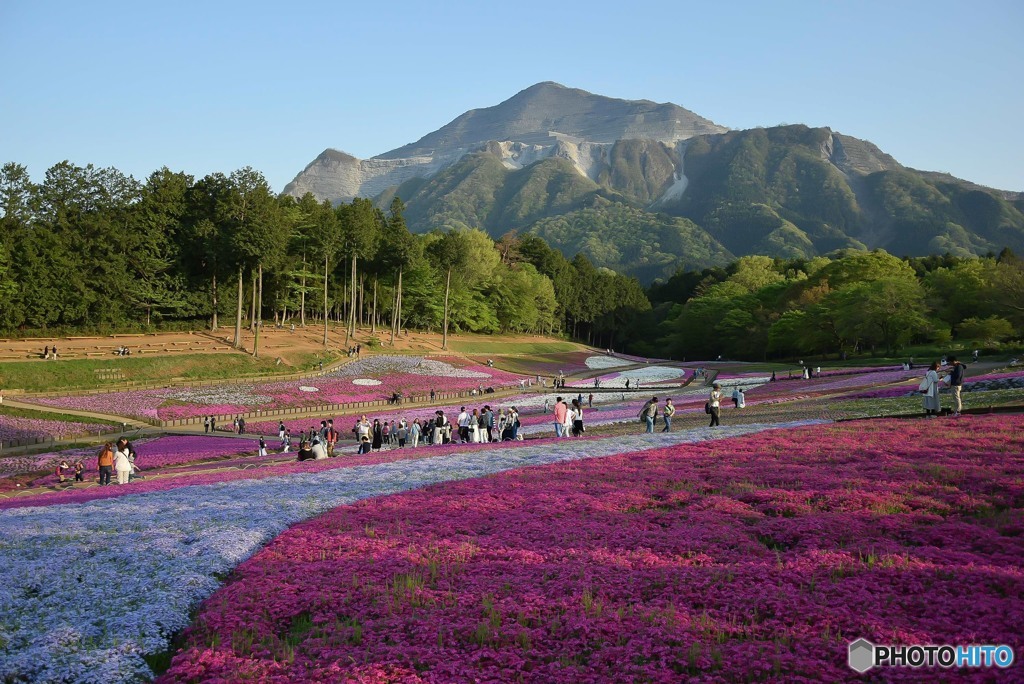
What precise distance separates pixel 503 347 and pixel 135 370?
59.6m

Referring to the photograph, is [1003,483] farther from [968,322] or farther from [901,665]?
[968,322]

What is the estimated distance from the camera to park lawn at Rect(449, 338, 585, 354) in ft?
348

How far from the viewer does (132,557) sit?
45.3 ft

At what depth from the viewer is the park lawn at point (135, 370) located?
55.6 metres

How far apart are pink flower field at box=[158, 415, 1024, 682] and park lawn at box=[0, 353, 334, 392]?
4837 cm

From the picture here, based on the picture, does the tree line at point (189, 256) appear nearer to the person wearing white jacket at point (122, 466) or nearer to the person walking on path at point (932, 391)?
the person wearing white jacket at point (122, 466)

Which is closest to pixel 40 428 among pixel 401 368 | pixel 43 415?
pixel 43 415

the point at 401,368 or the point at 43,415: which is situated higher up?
the point at 401,368

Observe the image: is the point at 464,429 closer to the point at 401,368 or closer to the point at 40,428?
the point at 40,428

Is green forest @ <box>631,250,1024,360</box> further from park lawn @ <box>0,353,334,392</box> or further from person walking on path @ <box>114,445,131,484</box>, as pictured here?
person walking on path @ <box>114,445,131,484</box>

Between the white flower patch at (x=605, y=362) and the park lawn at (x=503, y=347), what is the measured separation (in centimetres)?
718

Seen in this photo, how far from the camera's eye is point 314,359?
76.2m

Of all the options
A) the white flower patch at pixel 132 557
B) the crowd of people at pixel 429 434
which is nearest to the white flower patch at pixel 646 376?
the crowd of people at pixel 429 434

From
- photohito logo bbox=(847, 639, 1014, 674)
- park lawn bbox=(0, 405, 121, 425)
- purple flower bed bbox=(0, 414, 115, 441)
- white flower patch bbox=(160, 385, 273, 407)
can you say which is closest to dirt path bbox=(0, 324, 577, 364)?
white flower patch bbox=(160, 385, 273, 407)
